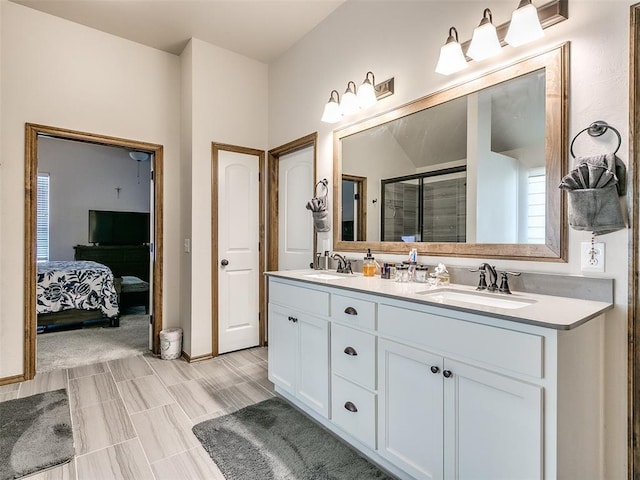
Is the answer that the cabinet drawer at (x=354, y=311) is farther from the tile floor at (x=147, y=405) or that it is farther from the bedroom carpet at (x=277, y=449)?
the tile floor at (x=147, y=405)

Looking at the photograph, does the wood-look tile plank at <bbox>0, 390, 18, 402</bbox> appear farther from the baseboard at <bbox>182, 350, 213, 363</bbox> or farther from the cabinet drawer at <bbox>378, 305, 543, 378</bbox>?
the cabinet drawer at <bbox>378, 305, 543, 378</bbox>

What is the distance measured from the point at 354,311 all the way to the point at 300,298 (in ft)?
1.62

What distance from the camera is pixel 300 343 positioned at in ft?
7.19

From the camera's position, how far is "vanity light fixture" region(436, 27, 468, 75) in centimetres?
185

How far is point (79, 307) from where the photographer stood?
13.5 feet

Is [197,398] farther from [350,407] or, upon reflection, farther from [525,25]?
[525,25]

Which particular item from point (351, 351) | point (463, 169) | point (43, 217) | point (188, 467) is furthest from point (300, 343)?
point (43, 217)

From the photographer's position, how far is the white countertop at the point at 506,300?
114 cm

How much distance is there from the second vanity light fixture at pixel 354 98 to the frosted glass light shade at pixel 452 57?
1.57 ft

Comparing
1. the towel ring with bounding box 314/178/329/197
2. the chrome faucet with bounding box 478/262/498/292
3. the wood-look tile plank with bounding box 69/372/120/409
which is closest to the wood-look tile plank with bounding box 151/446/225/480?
the wood-look tile plank with bounding box 69/372/120/409

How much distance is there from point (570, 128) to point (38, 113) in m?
3.66

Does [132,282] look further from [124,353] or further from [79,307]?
[124,353]

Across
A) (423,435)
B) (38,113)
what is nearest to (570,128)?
(423,435)

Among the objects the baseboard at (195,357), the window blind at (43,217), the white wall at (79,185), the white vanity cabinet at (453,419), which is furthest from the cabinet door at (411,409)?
the window blind at (43,217)
